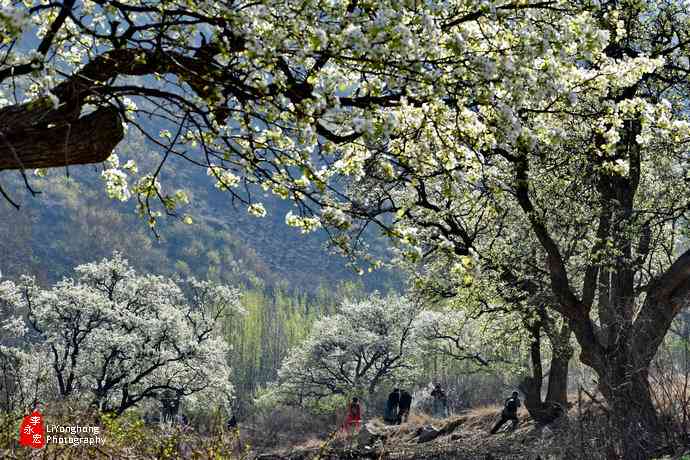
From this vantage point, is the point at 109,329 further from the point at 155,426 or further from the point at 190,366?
the point at 155,426

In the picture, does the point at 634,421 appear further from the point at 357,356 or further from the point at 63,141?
the point at 357,356

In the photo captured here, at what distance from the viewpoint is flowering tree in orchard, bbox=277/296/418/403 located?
50688mm

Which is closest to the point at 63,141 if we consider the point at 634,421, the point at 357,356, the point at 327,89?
the point at 327,89

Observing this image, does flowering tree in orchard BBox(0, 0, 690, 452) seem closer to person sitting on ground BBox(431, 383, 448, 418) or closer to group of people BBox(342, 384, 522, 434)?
group of people BBox(342, 384, 522, 434)

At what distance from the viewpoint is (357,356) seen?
169ft

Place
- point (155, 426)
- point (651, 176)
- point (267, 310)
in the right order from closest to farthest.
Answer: point (155, 426) < point (651, 176) < point (267, 310)

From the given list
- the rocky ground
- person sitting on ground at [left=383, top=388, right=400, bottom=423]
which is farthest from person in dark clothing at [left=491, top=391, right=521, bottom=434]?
person sitting on ground at [left=383, top=388, right=400, bottom=423]

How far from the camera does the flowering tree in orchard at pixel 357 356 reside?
50.7 meters

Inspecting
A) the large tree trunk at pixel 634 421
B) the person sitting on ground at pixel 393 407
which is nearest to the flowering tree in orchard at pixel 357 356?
the person sitting on ground at pixel 393 407

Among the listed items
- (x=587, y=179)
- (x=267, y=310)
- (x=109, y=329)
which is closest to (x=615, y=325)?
(x=587, y=179)

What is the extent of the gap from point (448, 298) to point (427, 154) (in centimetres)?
1297

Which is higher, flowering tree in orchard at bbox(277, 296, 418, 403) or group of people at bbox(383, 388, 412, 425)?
flowering tree in orchard at bbox(277, 296, 418, 403)

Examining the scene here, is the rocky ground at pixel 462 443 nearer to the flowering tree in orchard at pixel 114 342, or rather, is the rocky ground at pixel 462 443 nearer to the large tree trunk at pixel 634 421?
the large tree trunk at pixel 634 421

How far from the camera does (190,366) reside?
111 feet
